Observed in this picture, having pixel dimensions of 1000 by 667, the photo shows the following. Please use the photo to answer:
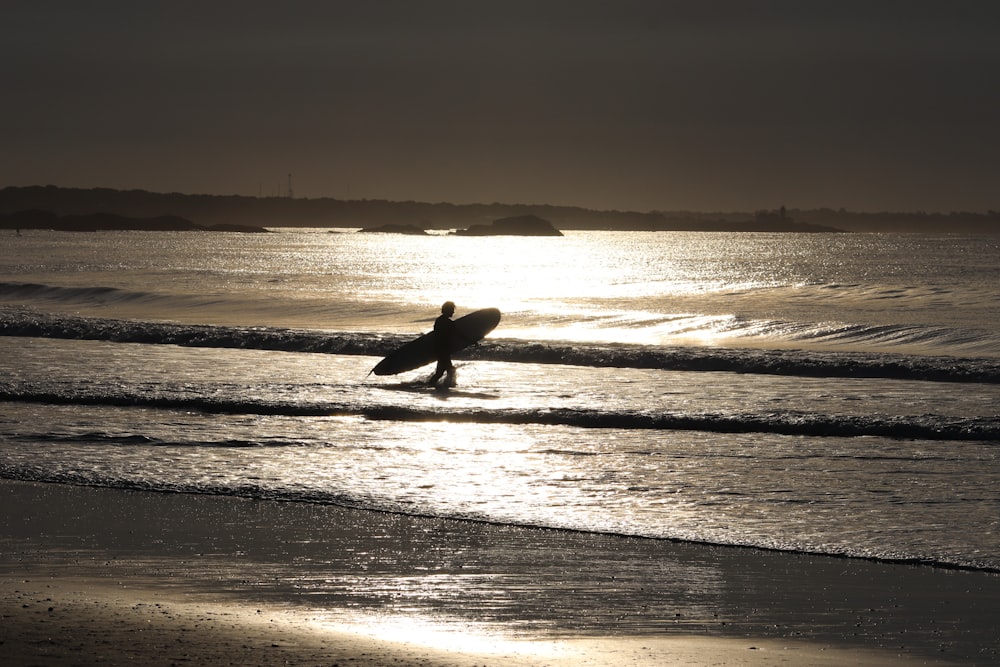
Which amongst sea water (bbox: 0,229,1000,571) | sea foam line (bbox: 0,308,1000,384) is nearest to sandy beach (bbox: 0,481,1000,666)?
sea water (bbox: 0,229,1000,571)

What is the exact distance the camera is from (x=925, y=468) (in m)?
14.4

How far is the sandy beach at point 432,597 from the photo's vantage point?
713cm

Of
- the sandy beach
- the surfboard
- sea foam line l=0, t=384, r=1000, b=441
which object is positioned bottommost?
sea foam line l=0, t=384, r=1000, b=441

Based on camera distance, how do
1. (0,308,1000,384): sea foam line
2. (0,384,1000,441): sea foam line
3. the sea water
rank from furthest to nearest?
(0,308,1000,384): sea foam line, (0,384,1000,441): sea foam line, the sea water

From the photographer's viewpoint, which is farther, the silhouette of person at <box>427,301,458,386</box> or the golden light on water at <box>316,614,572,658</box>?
the silhouette of person at <box>427,301,458,386</box>

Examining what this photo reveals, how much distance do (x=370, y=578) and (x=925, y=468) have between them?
835 cm

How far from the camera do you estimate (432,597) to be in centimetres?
852

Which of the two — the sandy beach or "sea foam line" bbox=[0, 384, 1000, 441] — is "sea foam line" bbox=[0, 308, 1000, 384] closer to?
"sea foam line" bbox=[0, 384, 1000, 441]

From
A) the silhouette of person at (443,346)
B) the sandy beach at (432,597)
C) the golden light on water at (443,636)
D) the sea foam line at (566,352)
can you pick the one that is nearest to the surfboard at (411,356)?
the silhouette of person at (443,346)

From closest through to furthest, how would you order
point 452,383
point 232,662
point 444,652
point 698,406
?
point 232,662 < point 444,652 < point 698,406 < point 452,383

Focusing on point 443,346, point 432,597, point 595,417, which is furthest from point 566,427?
point 432,597

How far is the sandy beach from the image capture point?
23.4ft

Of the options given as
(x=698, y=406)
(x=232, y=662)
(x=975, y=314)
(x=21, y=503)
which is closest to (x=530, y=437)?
(x=698, y=406)

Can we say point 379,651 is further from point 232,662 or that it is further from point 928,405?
point 928,405
